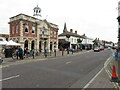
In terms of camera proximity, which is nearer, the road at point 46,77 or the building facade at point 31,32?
the road at point 46,77

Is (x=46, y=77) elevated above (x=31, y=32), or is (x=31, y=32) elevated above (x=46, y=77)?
(x=31, y=32)

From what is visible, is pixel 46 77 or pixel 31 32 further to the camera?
pixel 31 32

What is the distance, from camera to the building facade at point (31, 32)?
3012 centimetres

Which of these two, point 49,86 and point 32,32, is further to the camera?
point 32,32

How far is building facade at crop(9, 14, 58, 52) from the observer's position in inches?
1186

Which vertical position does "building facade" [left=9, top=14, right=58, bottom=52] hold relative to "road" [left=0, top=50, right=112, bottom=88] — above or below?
above

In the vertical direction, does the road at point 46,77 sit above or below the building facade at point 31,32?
below

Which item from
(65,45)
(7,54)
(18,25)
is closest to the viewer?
(7,54)

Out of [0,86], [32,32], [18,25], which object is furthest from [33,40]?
[0,86]

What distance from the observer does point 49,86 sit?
6168 mm

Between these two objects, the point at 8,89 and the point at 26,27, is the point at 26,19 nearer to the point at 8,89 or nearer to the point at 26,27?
the point at 26,27

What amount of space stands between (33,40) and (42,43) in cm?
333

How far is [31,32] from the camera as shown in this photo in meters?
32.3

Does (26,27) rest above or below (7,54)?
above
